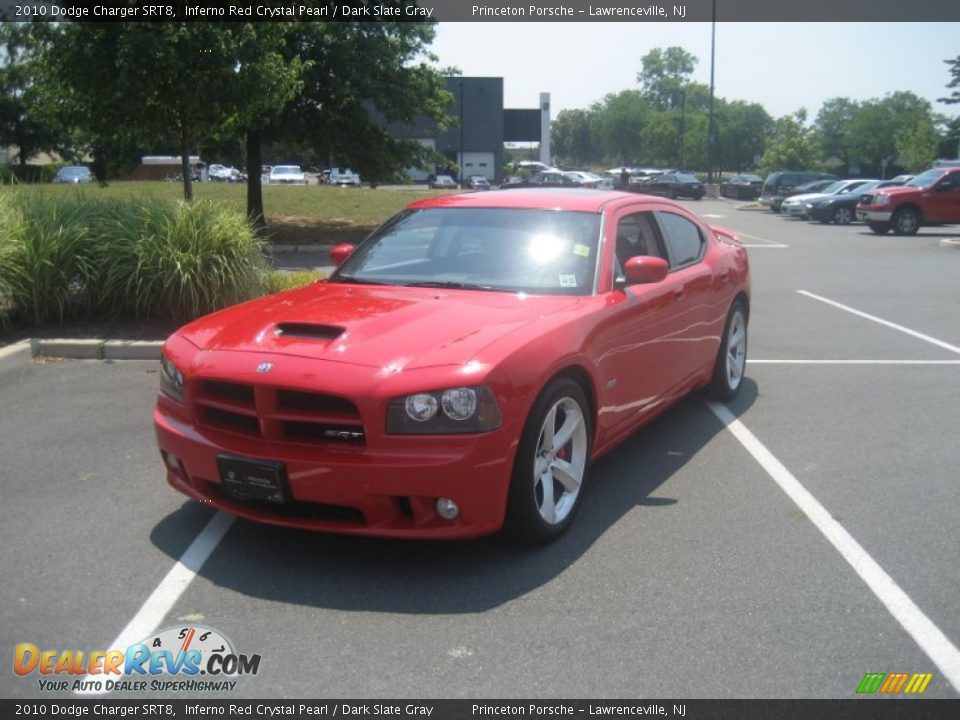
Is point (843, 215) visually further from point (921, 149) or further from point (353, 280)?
point (353, 280)

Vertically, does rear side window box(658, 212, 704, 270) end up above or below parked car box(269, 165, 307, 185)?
below

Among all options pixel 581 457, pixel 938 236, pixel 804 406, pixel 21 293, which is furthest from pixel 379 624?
pixel 938 236

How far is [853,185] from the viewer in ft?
106

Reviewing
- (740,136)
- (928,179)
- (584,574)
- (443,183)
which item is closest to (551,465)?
(584,574)

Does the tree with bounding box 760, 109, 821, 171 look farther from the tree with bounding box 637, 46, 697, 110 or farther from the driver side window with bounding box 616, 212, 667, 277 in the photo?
the tree with bounding box 637, 46, 697, 110

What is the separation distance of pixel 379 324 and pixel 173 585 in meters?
1.42

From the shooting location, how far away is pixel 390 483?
12.4ft

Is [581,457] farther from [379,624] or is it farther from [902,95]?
[902,95]

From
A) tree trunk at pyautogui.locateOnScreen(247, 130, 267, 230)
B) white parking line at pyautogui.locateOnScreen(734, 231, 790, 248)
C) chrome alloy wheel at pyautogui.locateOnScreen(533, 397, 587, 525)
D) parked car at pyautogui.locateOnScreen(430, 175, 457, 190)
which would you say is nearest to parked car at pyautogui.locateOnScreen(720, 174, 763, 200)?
parked car at pyautogui.locateOnScreen(430, 175, 457, 190)

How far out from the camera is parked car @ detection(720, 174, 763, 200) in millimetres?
50844

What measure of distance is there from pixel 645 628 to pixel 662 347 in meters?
2.29

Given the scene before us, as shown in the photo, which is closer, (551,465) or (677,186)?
(551,465)

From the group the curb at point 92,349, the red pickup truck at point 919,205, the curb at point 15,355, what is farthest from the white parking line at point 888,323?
the red pickup truck at point 919,205

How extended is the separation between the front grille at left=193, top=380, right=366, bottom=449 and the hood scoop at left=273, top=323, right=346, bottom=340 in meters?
0.37
